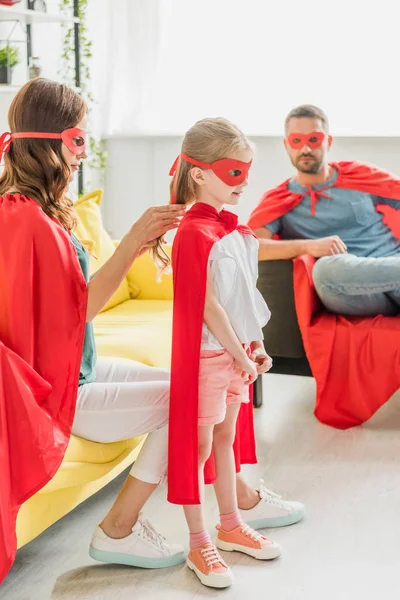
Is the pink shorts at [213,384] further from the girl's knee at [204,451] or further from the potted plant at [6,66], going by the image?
the potted plant at [6,66]

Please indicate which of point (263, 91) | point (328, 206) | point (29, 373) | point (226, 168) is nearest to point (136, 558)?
point (29, 373)

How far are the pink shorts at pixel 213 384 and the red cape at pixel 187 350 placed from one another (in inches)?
1.3

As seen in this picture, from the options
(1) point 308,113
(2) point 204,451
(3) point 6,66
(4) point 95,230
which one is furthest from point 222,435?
(3) point 6,66

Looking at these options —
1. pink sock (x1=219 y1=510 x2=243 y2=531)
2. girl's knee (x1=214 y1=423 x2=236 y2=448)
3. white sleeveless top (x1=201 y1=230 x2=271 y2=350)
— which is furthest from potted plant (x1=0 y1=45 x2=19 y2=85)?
pink sock (x1=219 y1=510 x2=243 y2=531)

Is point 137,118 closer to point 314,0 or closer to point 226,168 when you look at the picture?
point 314,0

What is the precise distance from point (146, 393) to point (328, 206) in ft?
5.45

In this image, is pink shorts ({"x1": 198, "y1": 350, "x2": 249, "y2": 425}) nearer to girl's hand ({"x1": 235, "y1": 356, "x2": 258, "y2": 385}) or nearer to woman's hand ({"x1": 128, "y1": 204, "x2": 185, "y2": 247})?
girl's hand ({"x1": 235, "y1": 356, "x2": 258, "y2": 385})

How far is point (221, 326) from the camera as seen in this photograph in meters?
2.11

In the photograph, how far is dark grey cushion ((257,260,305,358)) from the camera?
134 inches

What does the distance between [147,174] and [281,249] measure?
216 centimetres

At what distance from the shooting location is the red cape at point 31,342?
1852mm

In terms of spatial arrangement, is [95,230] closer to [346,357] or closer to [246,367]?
[346,357]

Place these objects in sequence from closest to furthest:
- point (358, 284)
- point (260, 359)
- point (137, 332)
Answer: point (260, 359)
point (137, 332)
point (358, 284)

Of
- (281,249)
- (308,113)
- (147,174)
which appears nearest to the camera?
(281,249)
